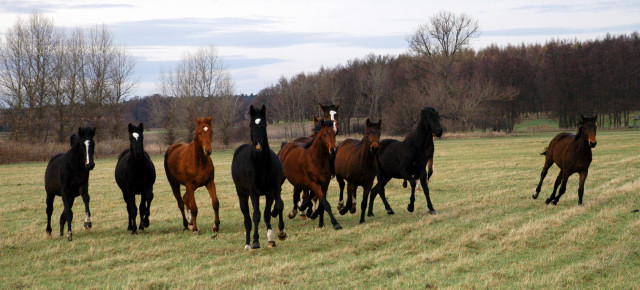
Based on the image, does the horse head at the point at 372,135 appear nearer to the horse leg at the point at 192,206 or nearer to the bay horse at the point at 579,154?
the horse leg at the point at 192,206

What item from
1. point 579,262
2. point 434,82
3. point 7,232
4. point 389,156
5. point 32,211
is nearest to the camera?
point 579,262

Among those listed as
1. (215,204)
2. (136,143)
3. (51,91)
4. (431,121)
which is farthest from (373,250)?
(51,91)

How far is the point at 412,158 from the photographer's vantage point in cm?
1180

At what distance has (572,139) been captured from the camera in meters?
12.7

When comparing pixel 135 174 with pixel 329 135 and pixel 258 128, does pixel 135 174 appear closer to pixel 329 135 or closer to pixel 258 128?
pixel 258 128

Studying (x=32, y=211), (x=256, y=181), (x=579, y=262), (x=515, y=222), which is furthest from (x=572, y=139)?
(x=32, y=211)

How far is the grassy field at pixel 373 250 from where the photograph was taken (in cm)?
676

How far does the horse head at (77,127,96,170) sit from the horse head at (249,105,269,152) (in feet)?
11.4

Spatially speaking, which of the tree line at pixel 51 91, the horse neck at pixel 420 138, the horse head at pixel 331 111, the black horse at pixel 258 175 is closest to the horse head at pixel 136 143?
the black horse at pixel 258 175

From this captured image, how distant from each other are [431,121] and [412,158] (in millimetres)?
911

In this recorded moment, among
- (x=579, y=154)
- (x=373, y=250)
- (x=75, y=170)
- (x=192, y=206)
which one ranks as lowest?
(x=373, y=250)

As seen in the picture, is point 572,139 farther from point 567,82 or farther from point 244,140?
point 567,82

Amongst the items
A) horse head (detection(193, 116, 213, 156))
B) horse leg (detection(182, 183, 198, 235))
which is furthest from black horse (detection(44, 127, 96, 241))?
horse head (detection(193, 116, 213, 156))

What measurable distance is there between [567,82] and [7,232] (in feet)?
264
